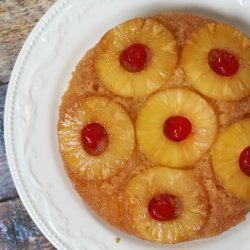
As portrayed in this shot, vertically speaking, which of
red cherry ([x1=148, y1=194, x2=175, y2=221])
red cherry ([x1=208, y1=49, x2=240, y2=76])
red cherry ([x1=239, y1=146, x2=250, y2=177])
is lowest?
red cherry ([x1=148, y1=194, x2=175, y2=221])

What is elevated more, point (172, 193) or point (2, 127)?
point (2, 127)

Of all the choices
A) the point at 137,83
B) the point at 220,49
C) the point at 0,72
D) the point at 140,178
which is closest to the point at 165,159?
the point at 140,178

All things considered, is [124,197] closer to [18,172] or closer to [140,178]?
[140,178]

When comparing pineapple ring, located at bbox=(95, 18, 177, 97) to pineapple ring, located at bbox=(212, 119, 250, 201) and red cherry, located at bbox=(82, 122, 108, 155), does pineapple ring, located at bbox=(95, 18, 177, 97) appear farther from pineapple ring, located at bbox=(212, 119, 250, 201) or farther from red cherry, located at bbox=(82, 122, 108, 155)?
pineapple ring, located at bbox=(212, 119, 250, 201)

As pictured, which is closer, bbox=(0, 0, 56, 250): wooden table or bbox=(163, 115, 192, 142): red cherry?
bbox=(163, 115, 192, 142): red cherry

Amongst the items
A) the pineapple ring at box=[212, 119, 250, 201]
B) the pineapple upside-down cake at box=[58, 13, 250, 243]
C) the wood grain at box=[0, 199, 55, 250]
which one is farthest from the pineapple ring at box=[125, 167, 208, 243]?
the wood grain at box=[0, 199, 55, 250]

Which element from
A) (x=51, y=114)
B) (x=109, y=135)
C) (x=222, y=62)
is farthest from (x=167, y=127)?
(x=51, y=114)

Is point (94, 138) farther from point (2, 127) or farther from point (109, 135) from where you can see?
Answer: point (2, 127)
